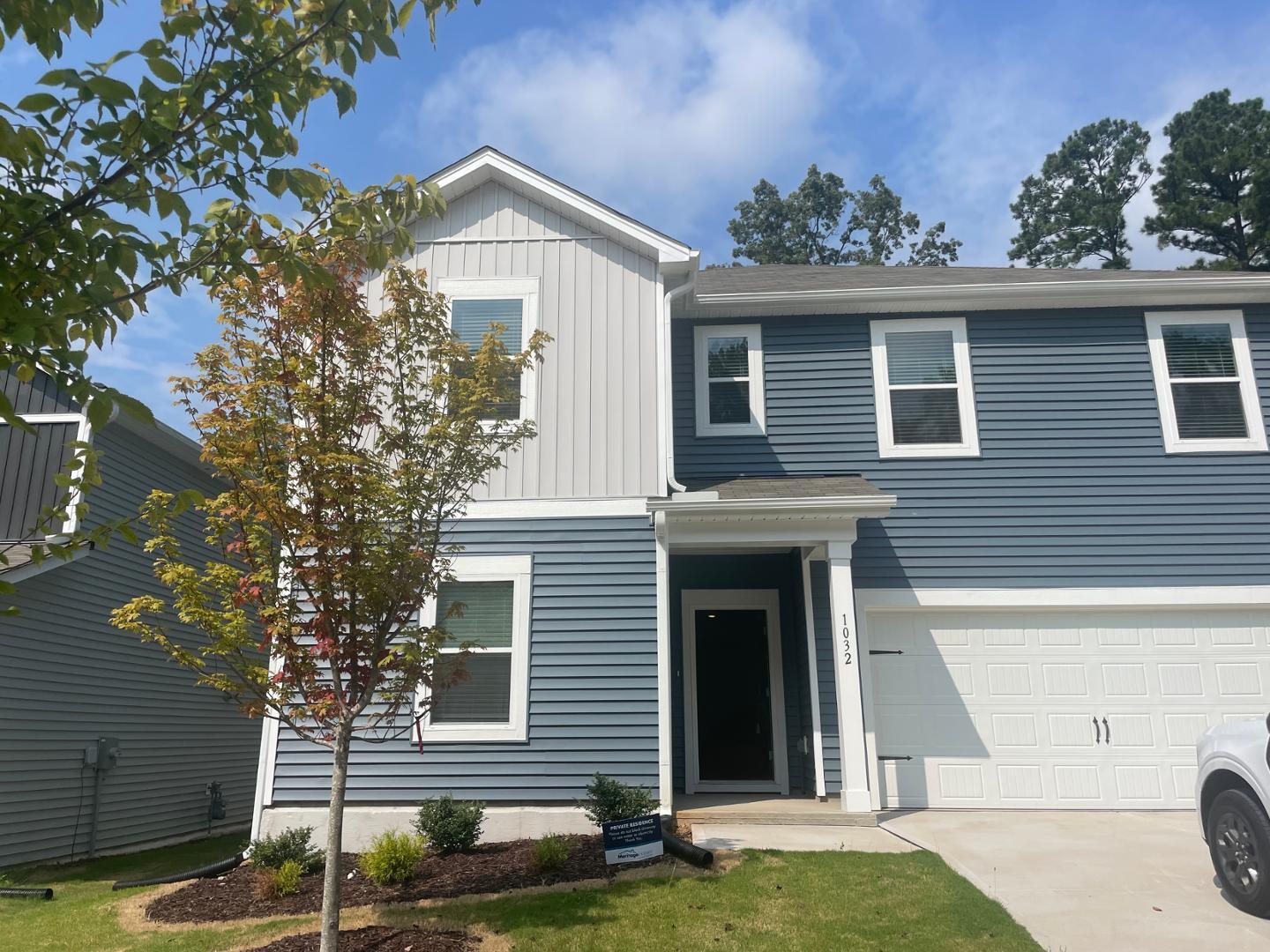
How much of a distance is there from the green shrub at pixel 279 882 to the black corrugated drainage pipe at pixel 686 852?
2950mm

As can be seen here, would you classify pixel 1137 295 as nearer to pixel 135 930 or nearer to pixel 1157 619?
pixel 1157 619

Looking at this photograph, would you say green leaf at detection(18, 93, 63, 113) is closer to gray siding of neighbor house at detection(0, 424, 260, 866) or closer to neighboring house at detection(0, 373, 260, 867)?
neighboring house at detection(0, 373, 260, 867)

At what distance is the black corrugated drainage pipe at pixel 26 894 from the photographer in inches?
316

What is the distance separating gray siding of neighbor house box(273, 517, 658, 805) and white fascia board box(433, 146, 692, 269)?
10.2ft

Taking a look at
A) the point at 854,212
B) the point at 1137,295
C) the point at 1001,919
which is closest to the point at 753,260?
the point at 854,212

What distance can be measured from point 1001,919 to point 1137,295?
830 centimetres

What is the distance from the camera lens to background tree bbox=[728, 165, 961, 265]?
37469mm

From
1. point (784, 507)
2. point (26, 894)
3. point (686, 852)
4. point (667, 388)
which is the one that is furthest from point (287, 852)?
point (667, 388)

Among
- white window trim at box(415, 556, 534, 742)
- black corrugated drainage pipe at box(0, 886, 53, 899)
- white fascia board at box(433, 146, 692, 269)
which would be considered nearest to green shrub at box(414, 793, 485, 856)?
white window trim at box(415, 556, 534, 742)

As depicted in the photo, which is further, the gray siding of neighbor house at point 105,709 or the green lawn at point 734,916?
the gray siding of neighbor house at point 105,709

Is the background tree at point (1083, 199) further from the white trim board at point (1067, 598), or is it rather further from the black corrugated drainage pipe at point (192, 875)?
the black corrugated drainage pipe at point (192, 875)

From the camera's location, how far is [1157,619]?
34.1 feet

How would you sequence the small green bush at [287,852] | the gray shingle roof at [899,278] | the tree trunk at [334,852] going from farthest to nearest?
the gray shingle roof at [899,278]
the small green bush at [287,852]
the tree trunk at [334,852]

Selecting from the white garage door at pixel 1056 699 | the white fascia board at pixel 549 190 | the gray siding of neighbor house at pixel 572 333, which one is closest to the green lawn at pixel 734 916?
the white garage door at pixel 1056 699
